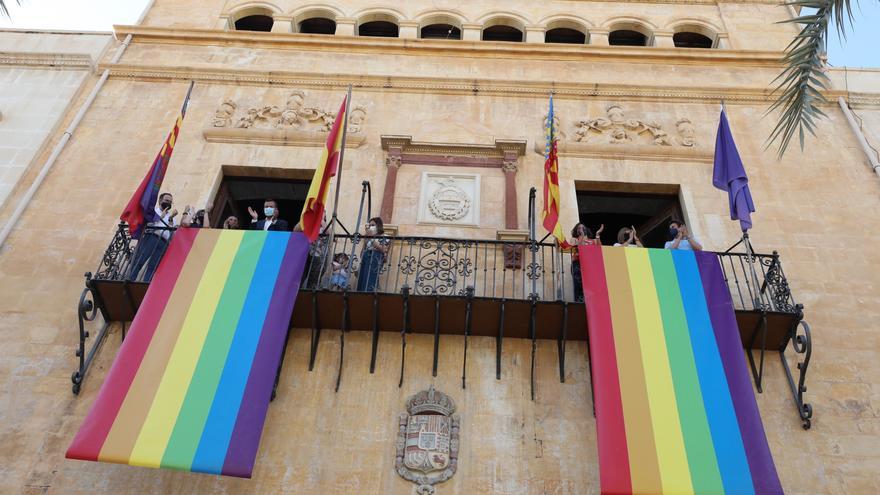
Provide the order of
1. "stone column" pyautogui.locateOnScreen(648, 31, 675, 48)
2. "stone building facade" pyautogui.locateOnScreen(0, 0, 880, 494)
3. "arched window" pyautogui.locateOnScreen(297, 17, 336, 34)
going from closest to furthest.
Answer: "stone building facade" pyautogui.locateOnScreen(0, 0, 880, 494), "stone column" pyautogui.locateOnScreen(648, 31, 675, 48), "arched window" pyautogui.locateOnScreen(297, 17, 336, 34)

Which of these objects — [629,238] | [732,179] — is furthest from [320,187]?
[732,179]

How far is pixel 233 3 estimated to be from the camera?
14805 mm

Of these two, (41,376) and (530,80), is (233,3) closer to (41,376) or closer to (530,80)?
(530,80)

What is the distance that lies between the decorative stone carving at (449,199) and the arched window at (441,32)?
15.3 ft

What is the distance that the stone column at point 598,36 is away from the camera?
14199 mm

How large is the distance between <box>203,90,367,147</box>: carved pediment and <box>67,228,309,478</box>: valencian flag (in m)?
2.79

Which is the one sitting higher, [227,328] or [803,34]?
[803,34]

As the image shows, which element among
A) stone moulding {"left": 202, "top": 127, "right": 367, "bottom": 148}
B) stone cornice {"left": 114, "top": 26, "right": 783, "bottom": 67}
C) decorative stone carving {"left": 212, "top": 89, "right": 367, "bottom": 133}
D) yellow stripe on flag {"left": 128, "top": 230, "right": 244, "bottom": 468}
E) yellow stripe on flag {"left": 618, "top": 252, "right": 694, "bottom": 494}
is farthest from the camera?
stone cornice {"left": 114, "top": 26, "right": 783, "bottom": 67}

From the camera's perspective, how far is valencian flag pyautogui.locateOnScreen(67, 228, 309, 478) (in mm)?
7566

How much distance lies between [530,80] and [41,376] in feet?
26.9

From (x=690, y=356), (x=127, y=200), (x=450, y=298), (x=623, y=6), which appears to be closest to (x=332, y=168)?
(x=450, y=298)

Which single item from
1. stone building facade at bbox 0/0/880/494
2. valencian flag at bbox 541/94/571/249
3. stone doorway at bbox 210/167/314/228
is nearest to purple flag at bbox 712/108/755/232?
stone building facade at bbox 0/0/880/494

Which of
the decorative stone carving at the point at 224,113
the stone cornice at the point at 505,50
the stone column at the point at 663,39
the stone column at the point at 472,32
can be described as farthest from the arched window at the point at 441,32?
the decorative stone carving at the point at 224,113

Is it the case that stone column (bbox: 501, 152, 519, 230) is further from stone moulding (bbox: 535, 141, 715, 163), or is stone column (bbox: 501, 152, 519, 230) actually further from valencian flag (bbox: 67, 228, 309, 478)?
valencian flag (bbox: 67, 228, 309, 478)
